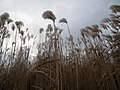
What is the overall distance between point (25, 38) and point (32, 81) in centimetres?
109

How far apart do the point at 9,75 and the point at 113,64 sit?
5.74 feet

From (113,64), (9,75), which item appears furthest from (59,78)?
(113,64)

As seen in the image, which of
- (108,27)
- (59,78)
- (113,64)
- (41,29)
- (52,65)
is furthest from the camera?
(41,29)

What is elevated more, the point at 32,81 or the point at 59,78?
the point at 32,81

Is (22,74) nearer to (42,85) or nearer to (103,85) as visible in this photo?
(42,85)

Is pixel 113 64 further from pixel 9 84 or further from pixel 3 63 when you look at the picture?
pixel 3 63

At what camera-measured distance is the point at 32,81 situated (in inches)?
97.5

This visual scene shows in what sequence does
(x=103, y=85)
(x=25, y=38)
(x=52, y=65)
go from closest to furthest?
(x=103, y=85) → (x=52, y=65) → (x=25, y=38)

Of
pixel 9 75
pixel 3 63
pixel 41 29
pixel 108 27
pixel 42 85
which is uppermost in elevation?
pixel 41 29

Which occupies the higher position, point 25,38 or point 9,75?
point 25,38

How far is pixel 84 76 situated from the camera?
236 cm

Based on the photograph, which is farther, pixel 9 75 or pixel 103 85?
pixel 9 75

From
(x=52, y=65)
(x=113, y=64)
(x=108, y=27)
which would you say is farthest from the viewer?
(x=108, y=27)

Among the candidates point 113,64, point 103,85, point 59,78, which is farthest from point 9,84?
point 113,64
